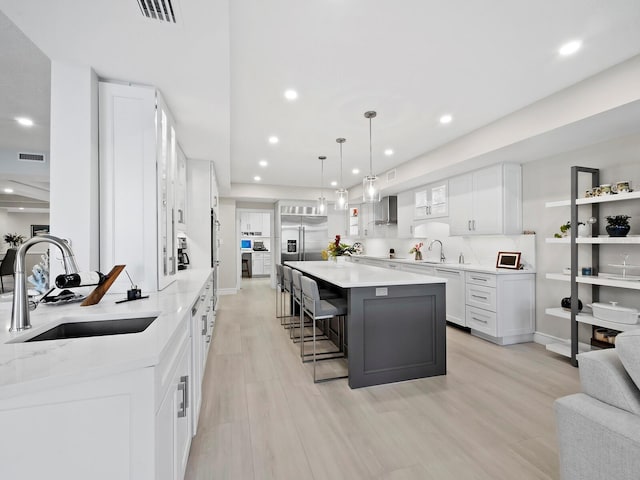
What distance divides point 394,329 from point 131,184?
2.48 meters

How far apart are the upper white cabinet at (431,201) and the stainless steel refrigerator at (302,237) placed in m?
2.79

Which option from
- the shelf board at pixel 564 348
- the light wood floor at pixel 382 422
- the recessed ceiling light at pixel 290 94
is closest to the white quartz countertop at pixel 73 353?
the light wood floor at pixel 382 422

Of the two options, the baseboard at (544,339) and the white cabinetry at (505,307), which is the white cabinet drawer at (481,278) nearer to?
the white cabinetry at (505,307)

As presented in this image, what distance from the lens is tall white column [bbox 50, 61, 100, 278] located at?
1908 mm

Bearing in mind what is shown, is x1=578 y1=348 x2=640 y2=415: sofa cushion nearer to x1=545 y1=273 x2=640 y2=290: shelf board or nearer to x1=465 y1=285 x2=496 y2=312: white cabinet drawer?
x1=545 y1=273 x2=640 y2=290: shelf board

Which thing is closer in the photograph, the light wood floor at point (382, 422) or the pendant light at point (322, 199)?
the light wood floor at point (382, 422)

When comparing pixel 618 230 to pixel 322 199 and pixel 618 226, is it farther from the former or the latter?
pixel 322 199

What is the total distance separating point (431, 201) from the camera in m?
5.25

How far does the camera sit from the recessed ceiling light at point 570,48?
2.10 m

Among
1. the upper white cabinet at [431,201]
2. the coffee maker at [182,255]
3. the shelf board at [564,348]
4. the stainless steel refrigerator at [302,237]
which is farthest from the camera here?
the stainless steel refrigerator at [302,237]

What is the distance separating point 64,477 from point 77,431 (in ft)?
0.44

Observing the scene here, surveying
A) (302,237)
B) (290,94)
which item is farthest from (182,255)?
(302,237)

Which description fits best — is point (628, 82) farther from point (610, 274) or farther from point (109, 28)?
point (109, 28)

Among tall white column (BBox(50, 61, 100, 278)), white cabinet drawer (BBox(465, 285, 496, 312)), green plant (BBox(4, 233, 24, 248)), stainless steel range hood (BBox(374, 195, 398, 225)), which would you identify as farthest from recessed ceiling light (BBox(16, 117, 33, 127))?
stainless steel range hood (BBox(374, 195, 398, 225))
